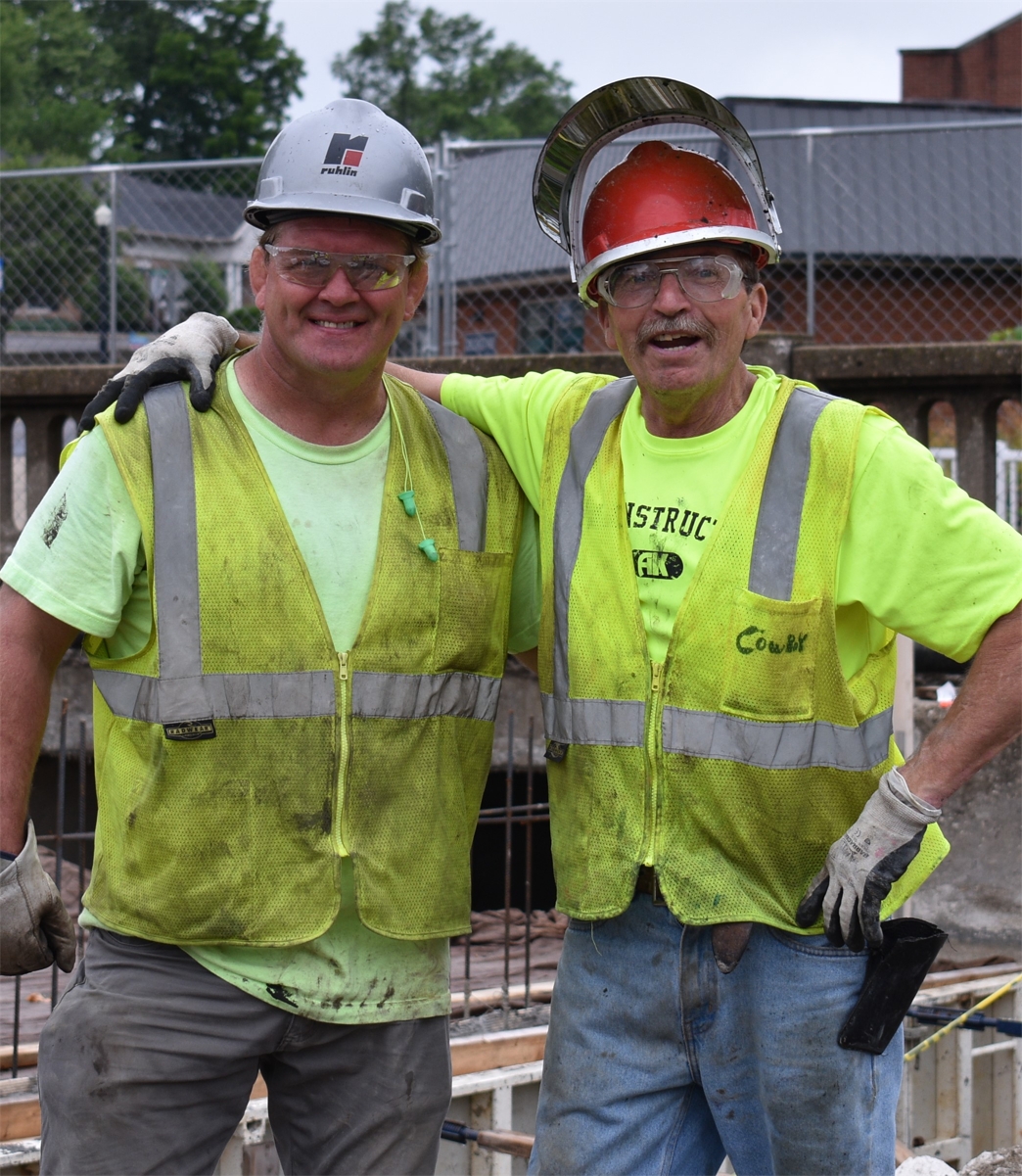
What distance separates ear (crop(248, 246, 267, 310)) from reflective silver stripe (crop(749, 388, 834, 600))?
1.14 m

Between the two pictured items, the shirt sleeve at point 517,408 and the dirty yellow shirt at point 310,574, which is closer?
the dirty yellow shirt at point 310,574

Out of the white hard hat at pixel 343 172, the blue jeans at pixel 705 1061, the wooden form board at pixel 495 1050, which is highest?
the white hard hat at pixel 343 172

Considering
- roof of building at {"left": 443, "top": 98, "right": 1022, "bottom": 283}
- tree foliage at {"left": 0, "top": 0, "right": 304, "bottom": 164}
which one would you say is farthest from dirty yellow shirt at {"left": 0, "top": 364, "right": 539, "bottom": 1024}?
tree foliage at {"left": 0, "top": 0, "right": 304, "bottom": 164}

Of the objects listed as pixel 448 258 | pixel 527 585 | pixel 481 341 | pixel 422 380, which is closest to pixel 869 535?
pixel 527 585

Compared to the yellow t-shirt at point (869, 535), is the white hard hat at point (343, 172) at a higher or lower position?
higher

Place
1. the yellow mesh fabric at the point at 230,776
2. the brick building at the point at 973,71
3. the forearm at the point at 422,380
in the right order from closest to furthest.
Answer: the yellow mesh fabric at the point at 230,776 → the forearm at the point at 422,380 → the brick building at the point at 973,71

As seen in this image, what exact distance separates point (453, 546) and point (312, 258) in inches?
26.6

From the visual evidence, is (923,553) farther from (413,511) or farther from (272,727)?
(272,727)

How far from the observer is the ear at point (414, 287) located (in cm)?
305

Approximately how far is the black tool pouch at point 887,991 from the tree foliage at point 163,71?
42329mm

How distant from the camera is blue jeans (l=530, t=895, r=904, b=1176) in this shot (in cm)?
283

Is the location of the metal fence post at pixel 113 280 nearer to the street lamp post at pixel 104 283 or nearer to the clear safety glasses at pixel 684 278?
the street lamp post at pixel 104 283

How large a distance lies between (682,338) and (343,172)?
2.60 feet

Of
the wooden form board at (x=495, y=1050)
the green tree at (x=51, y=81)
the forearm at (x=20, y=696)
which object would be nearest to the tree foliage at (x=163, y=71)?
the green tree at (x=51, y=81)
